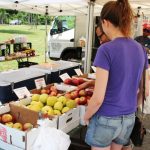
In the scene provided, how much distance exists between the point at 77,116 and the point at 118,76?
928mm

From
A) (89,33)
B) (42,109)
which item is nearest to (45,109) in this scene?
(42,109)

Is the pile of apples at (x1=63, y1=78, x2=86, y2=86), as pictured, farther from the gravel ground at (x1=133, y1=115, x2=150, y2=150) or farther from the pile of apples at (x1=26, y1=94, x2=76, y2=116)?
the gravel ground at (x1=133, y1=115, x2=150, y2=150)

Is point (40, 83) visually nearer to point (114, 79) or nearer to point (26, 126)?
point (26, 126)

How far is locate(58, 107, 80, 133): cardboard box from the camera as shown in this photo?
7.26 feet

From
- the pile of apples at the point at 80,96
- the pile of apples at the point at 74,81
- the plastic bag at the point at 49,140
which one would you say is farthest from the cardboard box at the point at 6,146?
the pile of apples at the point at 74,81

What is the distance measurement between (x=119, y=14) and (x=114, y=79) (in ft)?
1.27

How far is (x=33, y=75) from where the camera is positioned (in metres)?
3.16

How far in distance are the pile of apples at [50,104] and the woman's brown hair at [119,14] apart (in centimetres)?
99

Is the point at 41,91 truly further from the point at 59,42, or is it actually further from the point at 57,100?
the point at 59,42

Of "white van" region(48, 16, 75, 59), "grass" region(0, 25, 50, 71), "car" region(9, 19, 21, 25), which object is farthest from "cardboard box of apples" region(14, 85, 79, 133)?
"car" region(9, 19, 21, 25)

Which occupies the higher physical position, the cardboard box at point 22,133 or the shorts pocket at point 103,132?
the shorts pocket at point 103,132

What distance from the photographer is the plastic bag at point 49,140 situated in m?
1.83

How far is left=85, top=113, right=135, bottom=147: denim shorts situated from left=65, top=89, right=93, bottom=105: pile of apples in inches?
31.3

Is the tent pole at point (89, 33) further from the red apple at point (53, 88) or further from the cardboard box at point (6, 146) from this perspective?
the cardboard box at point (6, 146)
